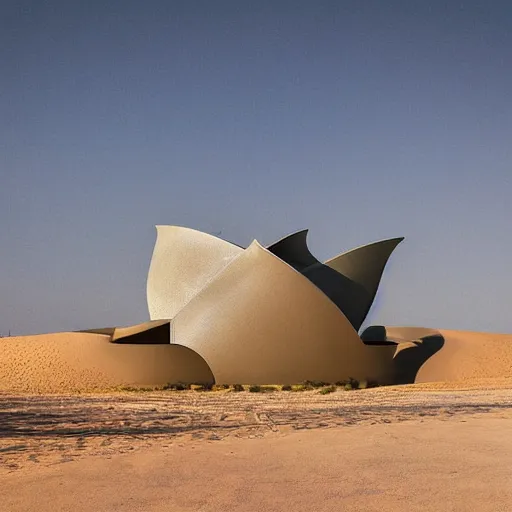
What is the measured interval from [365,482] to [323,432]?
9.92 feet

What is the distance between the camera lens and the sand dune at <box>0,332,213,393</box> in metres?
22.8

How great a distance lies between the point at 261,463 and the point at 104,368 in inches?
708

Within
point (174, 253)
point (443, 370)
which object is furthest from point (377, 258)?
point (174, 253)

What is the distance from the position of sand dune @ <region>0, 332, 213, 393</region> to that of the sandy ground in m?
12.3

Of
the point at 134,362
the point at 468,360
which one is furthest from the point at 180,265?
the point at 468,360

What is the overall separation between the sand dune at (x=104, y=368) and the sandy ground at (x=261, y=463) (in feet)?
40.3

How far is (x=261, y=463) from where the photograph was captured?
6262 mm

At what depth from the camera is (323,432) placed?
Answer: 330 inches

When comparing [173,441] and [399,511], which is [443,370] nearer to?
[173,441]

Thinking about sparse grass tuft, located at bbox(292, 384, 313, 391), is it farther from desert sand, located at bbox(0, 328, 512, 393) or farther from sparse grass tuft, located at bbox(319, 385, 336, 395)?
desert sand, located at bbox(0, 328, 512, 393)

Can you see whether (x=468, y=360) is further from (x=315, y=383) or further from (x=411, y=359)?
(x=315, y=383)

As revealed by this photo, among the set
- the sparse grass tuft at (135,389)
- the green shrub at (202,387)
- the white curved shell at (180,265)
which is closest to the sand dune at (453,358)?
the green shrub at (202,387)

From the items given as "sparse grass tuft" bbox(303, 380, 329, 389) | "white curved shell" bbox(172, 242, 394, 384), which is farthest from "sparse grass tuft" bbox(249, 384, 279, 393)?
"sparse grass tuft" bbox(303, 380, 329, 389)

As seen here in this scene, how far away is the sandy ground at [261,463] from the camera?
190 inches
